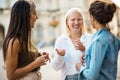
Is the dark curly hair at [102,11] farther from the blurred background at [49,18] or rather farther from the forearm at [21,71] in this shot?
the blurred background at [49,18]

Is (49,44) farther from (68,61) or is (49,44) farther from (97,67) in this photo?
(97,67)

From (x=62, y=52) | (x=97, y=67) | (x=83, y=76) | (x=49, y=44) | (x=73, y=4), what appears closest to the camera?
(x=97, y=67)

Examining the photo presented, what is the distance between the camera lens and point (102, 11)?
1455 mm

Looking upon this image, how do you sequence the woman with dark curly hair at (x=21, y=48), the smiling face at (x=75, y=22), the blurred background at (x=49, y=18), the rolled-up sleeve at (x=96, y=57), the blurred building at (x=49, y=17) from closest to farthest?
the rolled-up sleeve at (x=96, y=57)
the woman with dark curly hair at (x=21, y=48)
the smiling face at (x=75, y=22)
the blurred background at (x=49, y=18)
the blurred building at (x=49, y=17)

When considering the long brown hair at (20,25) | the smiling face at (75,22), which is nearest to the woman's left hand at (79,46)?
the smiling face at (75,22)

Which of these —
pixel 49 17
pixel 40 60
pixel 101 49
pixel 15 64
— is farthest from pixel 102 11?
pixel 49 17

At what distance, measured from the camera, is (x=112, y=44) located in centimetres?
148

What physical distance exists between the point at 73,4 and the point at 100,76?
4290 mm

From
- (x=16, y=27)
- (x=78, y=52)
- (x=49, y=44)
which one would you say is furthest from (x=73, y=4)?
(x=16, y=27)

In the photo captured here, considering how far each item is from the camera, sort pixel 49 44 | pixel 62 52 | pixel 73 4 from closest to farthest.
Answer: pixel 62 52 → pixel 49 44 → pixel 73 4

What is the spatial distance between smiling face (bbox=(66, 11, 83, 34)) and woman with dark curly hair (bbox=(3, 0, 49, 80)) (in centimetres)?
46

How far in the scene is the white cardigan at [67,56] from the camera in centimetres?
195

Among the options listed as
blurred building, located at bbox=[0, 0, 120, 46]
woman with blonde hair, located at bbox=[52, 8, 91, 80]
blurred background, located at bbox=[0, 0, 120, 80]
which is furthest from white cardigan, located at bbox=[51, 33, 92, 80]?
blurred building, located at bbox=[0, 0, 120, 46]

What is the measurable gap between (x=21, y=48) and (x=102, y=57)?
1.43 ft
